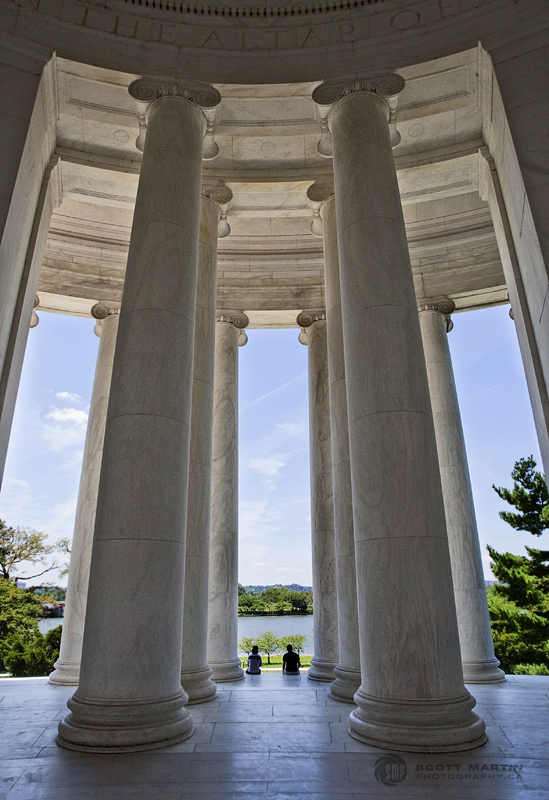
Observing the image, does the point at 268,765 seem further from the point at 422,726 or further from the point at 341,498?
the point at 341,498

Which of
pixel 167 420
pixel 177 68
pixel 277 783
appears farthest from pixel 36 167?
pixel 277 783

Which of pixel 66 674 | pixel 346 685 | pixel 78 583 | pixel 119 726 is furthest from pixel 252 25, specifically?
pixel 66 674

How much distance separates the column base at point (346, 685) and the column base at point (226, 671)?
4818 centimetres

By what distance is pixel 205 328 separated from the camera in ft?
521

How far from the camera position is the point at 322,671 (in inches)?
6412

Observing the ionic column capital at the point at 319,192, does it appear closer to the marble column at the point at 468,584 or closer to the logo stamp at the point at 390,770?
the marble column at the point at 468,584

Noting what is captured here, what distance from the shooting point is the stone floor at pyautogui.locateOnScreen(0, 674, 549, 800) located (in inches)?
2653

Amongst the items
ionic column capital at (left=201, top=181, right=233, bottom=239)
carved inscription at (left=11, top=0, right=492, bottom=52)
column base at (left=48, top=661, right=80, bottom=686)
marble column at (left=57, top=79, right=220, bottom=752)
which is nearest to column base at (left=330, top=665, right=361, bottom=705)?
marble column at (left=57, top=79, right=220, bottom=752)

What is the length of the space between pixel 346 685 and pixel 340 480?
49948mm

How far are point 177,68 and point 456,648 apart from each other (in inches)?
5839

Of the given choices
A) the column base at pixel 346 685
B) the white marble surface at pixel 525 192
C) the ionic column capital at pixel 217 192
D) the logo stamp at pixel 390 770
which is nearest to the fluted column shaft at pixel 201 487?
the ionic column capital at pixel 217 192

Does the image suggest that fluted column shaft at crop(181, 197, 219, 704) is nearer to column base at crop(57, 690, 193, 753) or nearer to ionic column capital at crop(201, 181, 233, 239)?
ionic column capital at crop(201, 181, 233, 239)

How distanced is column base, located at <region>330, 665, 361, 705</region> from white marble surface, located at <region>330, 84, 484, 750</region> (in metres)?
32.9

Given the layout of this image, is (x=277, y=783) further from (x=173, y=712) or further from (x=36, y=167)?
(x=36, y=167)
